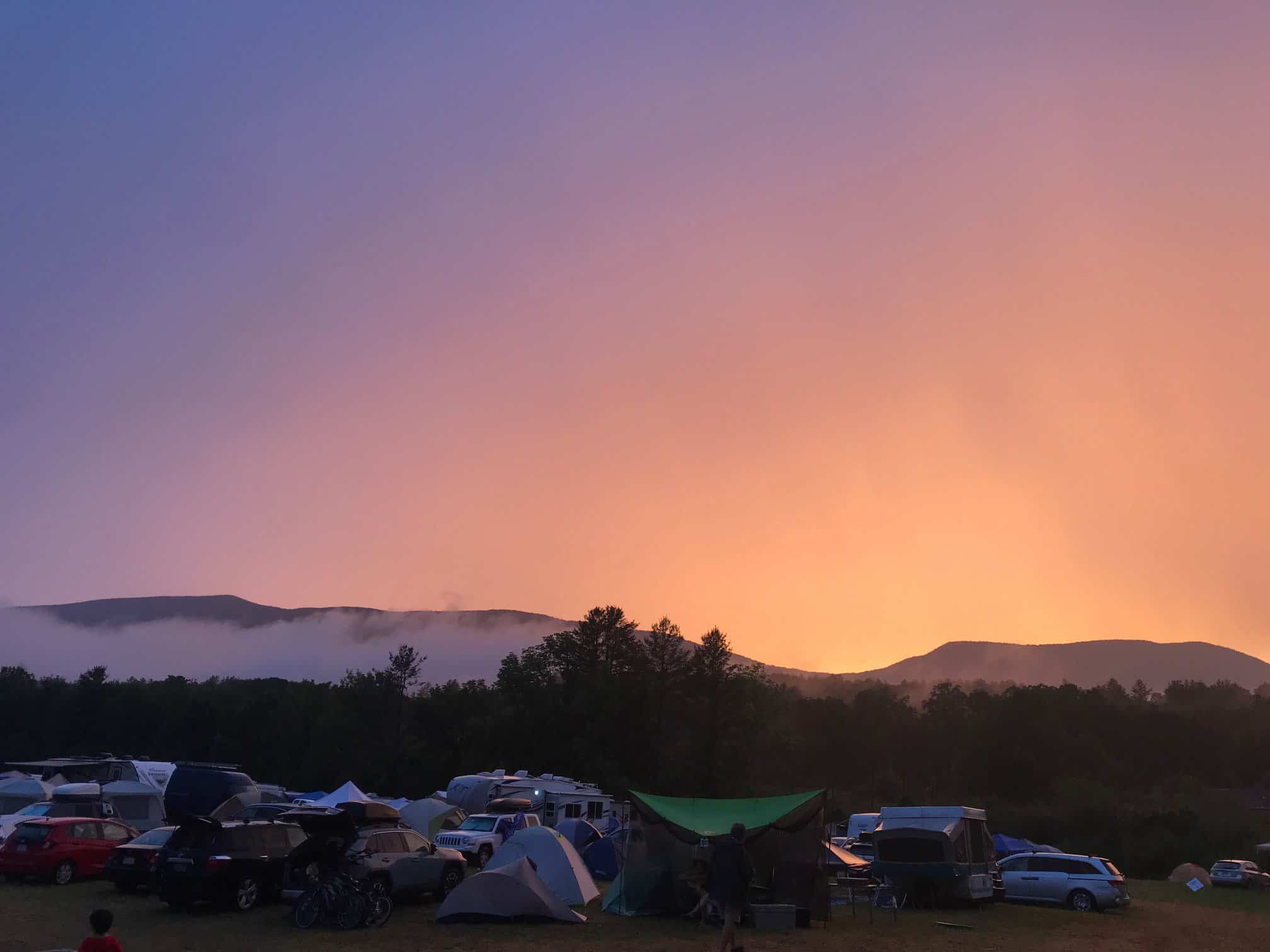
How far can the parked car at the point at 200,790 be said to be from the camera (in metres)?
28.5

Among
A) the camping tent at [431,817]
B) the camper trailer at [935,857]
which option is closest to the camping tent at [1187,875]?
the camper trailer at [935,857]

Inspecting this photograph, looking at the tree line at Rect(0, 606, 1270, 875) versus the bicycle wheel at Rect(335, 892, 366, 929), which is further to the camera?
the tree line at Rect(0, 606, 1270, 875)

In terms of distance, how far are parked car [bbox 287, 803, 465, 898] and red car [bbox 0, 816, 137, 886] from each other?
623 cm

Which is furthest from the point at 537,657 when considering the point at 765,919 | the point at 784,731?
the point at 765,919

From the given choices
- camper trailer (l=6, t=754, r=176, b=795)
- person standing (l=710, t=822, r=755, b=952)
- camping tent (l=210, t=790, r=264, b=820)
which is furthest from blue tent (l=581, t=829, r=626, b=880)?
person standing (l=710, t=822, r=755, b=952)

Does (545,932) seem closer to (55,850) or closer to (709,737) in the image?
(55,850)

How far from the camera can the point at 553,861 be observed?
832 inches

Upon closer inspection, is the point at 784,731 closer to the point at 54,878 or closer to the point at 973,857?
the point at 973,857

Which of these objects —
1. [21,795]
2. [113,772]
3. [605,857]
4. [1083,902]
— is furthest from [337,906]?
[21,795]

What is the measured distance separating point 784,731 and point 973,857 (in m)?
60.5

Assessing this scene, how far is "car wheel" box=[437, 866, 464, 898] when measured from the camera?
69.3ft

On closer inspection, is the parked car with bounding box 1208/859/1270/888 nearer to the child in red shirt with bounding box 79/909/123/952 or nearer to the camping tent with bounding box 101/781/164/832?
the camping tent with bounding box 101/781/164/832

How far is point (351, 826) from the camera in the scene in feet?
60.0

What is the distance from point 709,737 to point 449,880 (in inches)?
2032
